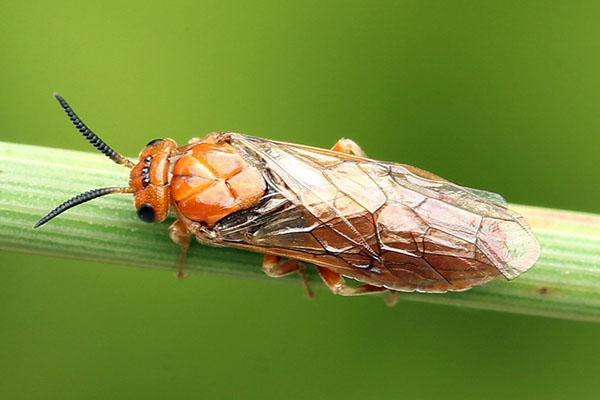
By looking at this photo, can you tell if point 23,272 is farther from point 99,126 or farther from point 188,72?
point 188,72

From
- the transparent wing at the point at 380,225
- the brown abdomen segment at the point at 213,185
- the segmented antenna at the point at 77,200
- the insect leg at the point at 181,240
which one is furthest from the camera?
the brown abdomen segment at the point at 213,185

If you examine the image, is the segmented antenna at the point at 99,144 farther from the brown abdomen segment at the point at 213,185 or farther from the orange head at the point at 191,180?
the brown abdomen segment at the point at 213,185

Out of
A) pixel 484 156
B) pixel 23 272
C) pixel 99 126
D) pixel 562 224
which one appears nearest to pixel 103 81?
pixel 99 126

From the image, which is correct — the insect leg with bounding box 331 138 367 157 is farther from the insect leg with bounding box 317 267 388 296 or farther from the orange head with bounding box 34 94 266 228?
the insect leg with bounding box 317 267 388 296

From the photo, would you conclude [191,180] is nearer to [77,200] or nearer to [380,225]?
[77,200]

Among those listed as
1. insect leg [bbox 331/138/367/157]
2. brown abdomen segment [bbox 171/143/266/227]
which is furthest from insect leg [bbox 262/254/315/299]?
insect leg [bbox 331/138/367/157]

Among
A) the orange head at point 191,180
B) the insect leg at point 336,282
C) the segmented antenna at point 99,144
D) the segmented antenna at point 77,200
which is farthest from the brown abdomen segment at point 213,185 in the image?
the insect leg at point 336,282
